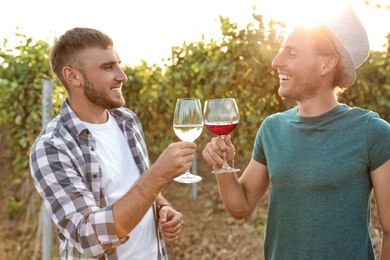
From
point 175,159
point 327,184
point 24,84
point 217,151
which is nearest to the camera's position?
point 175,159

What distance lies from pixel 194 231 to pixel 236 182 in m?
4.92

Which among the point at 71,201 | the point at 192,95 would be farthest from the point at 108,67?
the point at 192,95

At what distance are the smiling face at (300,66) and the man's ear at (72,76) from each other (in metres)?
0.94

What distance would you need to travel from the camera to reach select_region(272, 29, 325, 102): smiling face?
2.72 meters

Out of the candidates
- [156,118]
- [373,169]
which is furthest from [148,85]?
[373,169]

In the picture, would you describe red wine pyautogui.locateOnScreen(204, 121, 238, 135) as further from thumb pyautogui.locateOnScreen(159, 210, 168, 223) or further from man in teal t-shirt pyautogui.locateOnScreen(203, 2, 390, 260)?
thumb pyautogui.locateOnScreen(159, 210, 168, 223)

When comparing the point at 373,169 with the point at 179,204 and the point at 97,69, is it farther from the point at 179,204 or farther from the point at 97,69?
the point at 179,204

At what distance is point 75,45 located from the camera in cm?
290

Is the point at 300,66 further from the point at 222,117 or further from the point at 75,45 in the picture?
the point at 75,45

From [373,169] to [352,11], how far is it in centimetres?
75

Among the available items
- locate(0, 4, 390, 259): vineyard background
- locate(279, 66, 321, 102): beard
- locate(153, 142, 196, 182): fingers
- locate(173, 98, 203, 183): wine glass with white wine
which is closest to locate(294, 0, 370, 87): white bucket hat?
locate(279, 66, 321, 102): beard

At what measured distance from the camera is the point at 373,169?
2.52 metres

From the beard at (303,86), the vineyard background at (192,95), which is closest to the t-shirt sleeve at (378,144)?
the beard at (303,86)

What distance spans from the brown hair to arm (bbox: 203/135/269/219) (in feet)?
2.41
